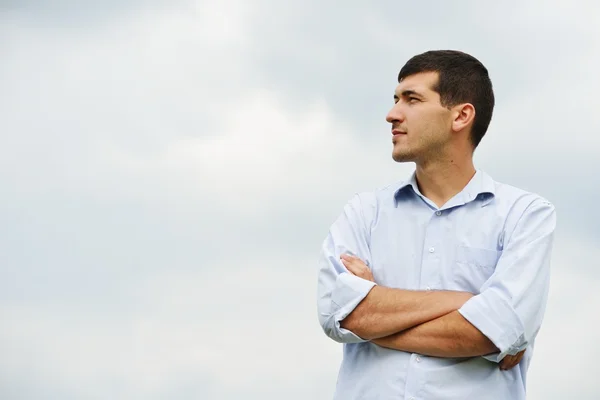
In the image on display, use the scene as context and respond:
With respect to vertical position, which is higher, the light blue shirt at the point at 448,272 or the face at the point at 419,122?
the face at the point at 419,122

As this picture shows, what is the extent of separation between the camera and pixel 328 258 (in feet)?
17.7

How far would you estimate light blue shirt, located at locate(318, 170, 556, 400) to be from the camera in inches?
195

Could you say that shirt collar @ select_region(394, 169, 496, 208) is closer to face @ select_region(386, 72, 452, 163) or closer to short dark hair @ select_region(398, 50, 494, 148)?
face @ select_region(386, 72, 452, 163)

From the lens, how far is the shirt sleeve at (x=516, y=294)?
4855 mm

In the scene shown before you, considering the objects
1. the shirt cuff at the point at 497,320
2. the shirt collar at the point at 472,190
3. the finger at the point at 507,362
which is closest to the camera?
the shirt cuff at the point at 497,320

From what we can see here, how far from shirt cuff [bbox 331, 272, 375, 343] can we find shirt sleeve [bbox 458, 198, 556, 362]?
25.3 inches

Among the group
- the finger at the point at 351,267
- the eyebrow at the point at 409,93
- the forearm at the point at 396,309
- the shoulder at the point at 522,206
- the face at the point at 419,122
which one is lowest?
the forearm at the point at 396,309

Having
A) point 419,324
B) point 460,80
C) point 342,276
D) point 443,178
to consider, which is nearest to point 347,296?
point 342,276

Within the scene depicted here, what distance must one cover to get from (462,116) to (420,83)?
0.38 m

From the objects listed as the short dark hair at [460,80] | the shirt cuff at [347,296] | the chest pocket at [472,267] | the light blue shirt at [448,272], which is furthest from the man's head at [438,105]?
the shirt cuff at [347,296]

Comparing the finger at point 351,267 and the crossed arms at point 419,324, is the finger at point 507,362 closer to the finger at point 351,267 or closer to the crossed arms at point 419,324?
the crossed arms at point 419,324

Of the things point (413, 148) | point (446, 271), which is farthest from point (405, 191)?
point (446, 271)

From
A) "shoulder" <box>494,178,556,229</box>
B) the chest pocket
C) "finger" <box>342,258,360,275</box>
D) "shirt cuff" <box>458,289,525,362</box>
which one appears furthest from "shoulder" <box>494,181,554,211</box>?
"finger" <box>342,258,360,275</box>

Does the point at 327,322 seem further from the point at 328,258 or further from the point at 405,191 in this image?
the point at 405,191
